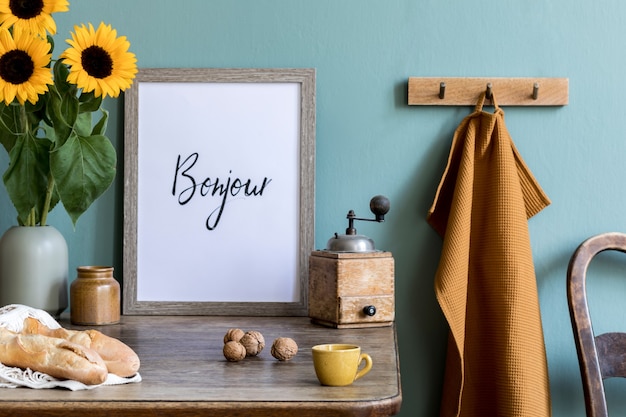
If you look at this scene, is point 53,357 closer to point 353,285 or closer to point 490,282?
point 353,285

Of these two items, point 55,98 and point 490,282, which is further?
point 490,282

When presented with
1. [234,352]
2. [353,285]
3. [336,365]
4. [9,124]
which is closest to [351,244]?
[353,285]

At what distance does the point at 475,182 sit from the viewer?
169 cm

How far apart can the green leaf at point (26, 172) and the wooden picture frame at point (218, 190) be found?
0.26 metres

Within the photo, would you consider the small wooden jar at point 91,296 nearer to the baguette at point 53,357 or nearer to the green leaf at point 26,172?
the green leaf at point 26,172

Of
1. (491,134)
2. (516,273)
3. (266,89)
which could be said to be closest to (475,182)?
(491,134)

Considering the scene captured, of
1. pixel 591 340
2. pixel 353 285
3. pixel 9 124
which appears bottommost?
pixel 591 340

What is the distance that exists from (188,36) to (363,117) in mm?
440

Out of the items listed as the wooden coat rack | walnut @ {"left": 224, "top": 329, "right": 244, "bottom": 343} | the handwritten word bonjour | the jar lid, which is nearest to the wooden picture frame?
the handwritten word bonjour

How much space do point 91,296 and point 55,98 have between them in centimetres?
39

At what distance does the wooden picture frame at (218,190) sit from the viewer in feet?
5.67

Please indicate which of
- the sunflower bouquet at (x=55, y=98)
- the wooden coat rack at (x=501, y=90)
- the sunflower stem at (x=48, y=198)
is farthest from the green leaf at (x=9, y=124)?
the wooden coat rack at (x=501, y=90)

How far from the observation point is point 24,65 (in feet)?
4.57

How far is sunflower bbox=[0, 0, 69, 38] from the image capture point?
1412 millimetres
